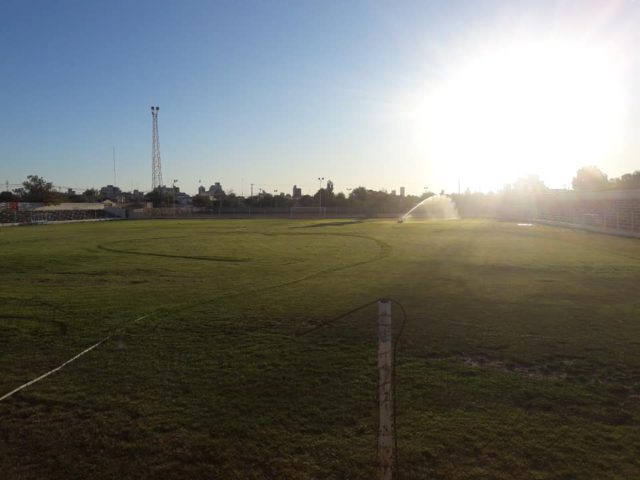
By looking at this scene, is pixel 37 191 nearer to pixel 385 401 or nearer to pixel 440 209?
pixel 440 209

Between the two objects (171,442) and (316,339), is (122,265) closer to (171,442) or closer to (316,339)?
→ (316,339)

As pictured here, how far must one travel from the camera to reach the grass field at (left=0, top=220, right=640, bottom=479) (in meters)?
4.51

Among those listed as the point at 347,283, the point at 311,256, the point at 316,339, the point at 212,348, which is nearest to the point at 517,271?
the point at 347,283

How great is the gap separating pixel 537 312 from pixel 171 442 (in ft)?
26.0

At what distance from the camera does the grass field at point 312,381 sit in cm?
451

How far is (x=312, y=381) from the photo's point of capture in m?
6.29

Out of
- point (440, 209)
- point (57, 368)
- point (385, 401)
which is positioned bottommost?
point (57, 368)

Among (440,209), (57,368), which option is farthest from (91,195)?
(57,368)

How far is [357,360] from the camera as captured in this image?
7086 millimetres

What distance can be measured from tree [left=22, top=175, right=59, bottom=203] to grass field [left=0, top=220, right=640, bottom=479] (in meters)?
114

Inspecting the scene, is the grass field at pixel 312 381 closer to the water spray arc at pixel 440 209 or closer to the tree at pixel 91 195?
the water spray arc at pixel 440 209

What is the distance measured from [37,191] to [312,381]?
130927 millimetres

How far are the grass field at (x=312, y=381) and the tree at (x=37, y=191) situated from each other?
11427 cm

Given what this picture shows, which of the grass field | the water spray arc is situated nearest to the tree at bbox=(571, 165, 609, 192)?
the water spray arc
